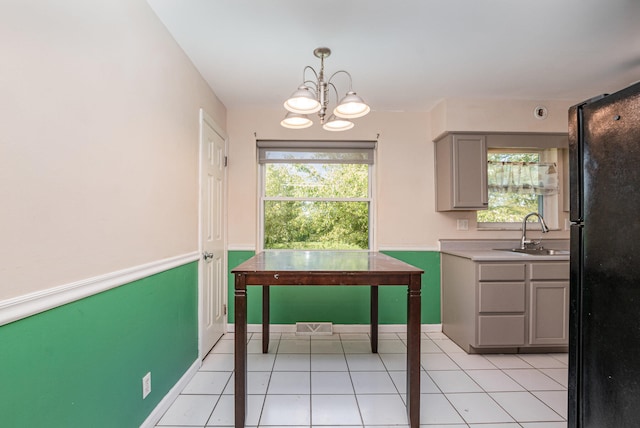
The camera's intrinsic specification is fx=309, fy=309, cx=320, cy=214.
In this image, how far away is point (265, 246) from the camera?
3.32 metres

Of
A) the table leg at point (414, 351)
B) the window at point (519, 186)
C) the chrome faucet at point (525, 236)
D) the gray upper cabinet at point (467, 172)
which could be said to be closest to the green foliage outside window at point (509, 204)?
the window at point (519, 186)

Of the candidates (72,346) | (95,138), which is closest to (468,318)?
(72,346)

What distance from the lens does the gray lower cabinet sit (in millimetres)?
2615

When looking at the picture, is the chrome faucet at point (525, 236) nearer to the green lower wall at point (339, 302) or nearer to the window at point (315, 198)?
the green lower wall at point (339, 302)

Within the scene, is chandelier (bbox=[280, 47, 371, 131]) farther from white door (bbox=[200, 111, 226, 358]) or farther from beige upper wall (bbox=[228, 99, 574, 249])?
beige upper wall (bbox=[228, 99, 574, 249])

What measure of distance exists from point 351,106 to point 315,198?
5.22ft

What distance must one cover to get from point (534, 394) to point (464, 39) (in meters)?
2.35

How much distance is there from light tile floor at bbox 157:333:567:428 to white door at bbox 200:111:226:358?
0.84 feet

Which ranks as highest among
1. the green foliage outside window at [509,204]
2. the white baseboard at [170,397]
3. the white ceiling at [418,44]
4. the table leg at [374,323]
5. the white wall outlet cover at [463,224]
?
the white ceiling at [418,44]

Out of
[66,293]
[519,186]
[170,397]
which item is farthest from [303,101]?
[519,186]

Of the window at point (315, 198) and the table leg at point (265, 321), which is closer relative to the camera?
the table leg at point (265, 321)

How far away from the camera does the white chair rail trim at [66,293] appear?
894mm

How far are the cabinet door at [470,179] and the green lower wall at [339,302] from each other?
0.69 m

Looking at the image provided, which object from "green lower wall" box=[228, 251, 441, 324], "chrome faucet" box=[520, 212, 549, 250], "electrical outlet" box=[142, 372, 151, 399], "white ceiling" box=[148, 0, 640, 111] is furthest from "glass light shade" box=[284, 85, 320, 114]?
"chrome faucet" box=[520, 212, 549, 250]
